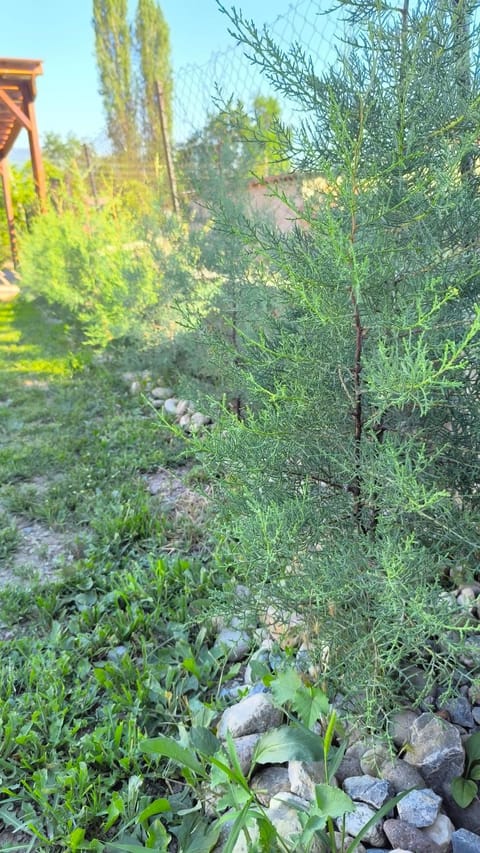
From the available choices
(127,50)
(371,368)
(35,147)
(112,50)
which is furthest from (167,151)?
(112,50)

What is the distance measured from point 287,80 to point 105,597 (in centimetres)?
164

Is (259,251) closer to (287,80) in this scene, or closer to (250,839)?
(287,80)

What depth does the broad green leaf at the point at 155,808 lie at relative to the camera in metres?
1.16

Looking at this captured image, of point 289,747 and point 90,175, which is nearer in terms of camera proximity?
point 289,747

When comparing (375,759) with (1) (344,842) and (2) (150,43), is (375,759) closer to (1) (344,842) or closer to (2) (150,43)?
(1) (344,842)

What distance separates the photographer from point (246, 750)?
127 centimetres

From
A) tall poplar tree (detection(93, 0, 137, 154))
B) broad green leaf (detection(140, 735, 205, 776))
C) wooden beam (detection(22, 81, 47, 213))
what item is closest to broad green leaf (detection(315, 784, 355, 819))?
broad green leaf (detection(140, 735, 205, 776))

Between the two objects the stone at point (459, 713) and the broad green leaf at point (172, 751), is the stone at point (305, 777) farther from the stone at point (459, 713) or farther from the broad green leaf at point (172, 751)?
the stone at point (459, 713)

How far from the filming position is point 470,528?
3.69 feet

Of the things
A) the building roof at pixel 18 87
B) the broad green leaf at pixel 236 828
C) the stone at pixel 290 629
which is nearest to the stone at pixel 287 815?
the broad green leaf at pixel 236 828

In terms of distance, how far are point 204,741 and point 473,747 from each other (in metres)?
0.57

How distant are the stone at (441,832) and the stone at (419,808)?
1 cm

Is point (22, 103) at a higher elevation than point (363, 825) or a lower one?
higher

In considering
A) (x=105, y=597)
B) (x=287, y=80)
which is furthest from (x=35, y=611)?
(x=287, y=80)
